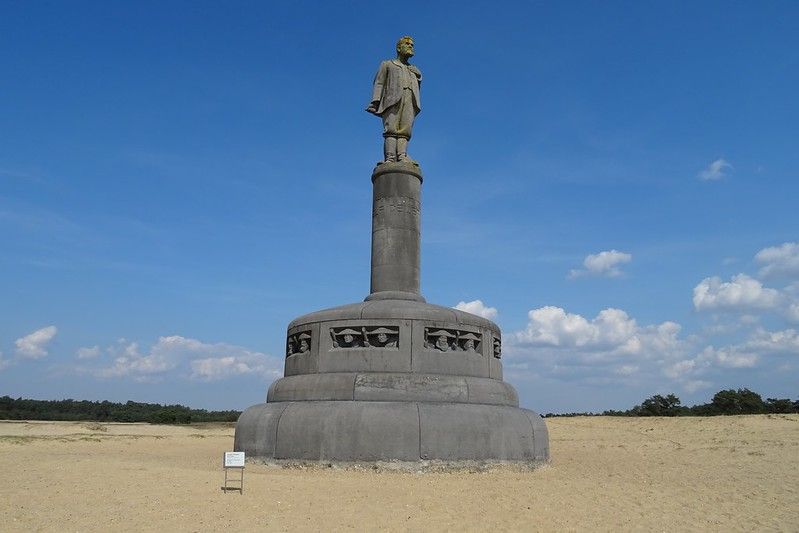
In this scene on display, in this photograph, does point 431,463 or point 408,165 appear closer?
point 431,463

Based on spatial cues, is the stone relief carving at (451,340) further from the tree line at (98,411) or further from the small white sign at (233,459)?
the tree line at (98,411)

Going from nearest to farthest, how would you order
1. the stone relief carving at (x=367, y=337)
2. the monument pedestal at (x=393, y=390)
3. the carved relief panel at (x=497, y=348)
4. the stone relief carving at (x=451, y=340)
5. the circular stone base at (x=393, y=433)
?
1. the circular stone base at (x=393, y=433)
2. the monument pedestal at (x=393, y=390)
3. the stone relief carving at (x=367, y=337)
4. the stone relief carving at (x=451, y=340)
5. the carved relief panel at (x=497, y=348)

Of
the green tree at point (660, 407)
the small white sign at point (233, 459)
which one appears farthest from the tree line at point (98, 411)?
the small white sign at point (233, 459)

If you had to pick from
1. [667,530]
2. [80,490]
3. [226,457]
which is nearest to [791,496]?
[667,530]

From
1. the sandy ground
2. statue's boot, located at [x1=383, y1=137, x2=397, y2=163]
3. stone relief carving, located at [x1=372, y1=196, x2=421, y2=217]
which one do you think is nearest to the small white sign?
the sandy ground

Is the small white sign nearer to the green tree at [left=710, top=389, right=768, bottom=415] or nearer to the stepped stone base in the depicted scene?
the stepped stone base

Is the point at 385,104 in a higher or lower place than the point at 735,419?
higher

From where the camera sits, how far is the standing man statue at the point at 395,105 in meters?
15.5

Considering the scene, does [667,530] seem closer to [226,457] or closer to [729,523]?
[729,523]

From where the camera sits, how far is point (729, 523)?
8086 mm

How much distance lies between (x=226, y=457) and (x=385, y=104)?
963cm

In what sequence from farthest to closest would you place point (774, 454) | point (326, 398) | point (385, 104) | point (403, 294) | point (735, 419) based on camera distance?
point (735, 419) < point (774, 454) < point (385, 104) < point (403, 294) < point (326, 398)

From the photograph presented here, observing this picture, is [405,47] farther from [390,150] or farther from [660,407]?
[660,407]

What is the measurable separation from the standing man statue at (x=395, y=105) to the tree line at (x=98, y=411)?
37742mm
